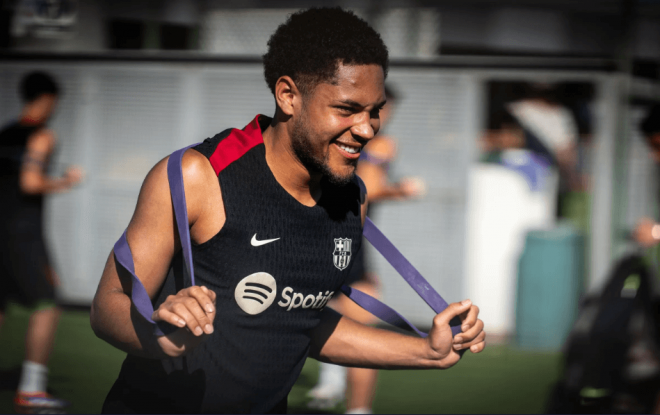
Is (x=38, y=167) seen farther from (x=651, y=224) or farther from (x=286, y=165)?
(x=651, y=224)

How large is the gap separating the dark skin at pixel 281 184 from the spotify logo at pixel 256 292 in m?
0.15

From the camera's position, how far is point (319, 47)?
5.23 ft

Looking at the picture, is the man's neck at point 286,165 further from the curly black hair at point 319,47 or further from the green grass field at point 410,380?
the green grass field at point 410,380

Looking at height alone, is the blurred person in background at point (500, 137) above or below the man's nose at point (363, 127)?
below

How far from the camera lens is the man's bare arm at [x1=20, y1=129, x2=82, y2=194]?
13.9ft

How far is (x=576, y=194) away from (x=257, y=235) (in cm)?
530

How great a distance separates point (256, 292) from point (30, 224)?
10.4ft

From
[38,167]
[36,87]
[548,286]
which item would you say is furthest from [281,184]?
[548,286]

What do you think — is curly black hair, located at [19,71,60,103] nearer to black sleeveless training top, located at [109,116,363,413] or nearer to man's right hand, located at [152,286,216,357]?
black sleeveless training top, located at [109,116,363,413]

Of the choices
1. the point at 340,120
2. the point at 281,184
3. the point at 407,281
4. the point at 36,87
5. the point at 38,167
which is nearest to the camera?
the point at 340,120

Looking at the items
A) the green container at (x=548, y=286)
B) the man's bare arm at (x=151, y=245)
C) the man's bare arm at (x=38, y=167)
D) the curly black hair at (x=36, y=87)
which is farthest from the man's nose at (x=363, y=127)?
the green container at (x=548, y=286)

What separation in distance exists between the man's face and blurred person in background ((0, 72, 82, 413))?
9.97 feet

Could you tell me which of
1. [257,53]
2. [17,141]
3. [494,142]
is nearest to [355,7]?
[257,53]

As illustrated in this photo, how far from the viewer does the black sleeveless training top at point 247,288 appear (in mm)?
1590
